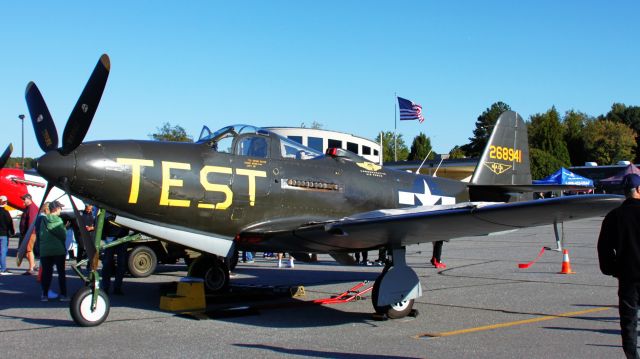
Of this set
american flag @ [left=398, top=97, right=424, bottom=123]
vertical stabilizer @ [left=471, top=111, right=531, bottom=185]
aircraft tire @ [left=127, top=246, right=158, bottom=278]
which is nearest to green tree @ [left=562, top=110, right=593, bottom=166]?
american flag @ [left=398, top=97, right=424, bottom=123]

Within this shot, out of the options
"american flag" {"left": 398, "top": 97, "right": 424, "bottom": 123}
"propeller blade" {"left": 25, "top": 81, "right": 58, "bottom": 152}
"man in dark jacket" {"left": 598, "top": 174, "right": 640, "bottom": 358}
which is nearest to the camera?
"man in dark jacket" {"left": 598, "top": 174, "right": 640, "bottom": 358}

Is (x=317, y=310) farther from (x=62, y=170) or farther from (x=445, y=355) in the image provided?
(x=62, y=170)

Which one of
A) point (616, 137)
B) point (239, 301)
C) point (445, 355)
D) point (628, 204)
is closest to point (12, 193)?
point (239, 301)

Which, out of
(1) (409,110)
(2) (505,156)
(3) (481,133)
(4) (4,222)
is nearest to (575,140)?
(3) (481,133)

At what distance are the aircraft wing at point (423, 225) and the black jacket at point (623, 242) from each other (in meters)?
0.57

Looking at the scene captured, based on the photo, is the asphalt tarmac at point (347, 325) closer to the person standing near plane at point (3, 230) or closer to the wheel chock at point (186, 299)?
the wheel chock at point (186, 299)

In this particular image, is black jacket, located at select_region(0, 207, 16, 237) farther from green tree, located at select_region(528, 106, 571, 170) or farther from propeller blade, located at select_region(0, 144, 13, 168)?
green tree, located at select_region(528, 106, 571, 170)

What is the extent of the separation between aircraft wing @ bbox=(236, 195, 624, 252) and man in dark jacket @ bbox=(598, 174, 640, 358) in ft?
1.78

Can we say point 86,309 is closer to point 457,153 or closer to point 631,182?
point 631,182

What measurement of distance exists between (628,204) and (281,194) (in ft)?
15.4

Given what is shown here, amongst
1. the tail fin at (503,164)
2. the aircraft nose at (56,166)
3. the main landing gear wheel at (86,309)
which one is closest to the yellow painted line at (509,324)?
the main landing gear wheel at (86,309)

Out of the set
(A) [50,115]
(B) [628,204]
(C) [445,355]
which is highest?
(A) [50,115]

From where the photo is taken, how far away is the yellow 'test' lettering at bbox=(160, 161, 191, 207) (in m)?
7.60

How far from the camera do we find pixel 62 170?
691cm
